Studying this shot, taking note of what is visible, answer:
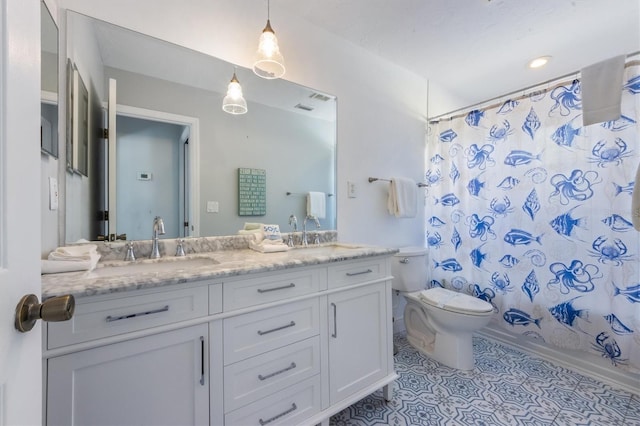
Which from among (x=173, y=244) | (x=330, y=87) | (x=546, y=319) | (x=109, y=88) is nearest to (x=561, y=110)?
(x=546, y=319)

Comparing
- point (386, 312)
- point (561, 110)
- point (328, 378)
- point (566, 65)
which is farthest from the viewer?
point (566, 65)

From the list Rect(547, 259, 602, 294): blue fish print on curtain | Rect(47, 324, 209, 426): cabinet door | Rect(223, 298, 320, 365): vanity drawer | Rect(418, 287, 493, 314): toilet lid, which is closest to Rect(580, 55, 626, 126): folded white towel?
Rect(547, 259, 602, 294): blue fish print on curtain

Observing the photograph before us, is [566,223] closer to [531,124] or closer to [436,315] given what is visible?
[531,124]

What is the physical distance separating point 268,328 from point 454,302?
4.43ft

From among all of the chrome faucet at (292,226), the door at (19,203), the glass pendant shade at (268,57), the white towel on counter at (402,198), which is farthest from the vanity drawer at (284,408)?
the glass pendant shade at (268,57)

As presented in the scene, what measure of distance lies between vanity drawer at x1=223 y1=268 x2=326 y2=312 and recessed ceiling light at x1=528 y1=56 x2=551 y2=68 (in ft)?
8.17

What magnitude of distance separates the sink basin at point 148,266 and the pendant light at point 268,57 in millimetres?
1023

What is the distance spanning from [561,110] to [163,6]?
237 centimetres

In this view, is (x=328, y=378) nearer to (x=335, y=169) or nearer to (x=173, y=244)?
(x=173, y=244)

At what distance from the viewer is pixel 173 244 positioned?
4.61 ft

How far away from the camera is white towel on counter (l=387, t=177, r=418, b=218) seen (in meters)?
2.20

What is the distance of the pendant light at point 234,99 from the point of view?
1588mm

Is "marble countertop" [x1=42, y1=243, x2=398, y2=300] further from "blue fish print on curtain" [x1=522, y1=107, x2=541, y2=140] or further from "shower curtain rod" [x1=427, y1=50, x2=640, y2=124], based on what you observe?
"shower curtain rod" [x1=427, y1=50, x2=640, y2=124]

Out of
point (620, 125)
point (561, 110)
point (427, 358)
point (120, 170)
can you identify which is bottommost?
point (427, 358)
